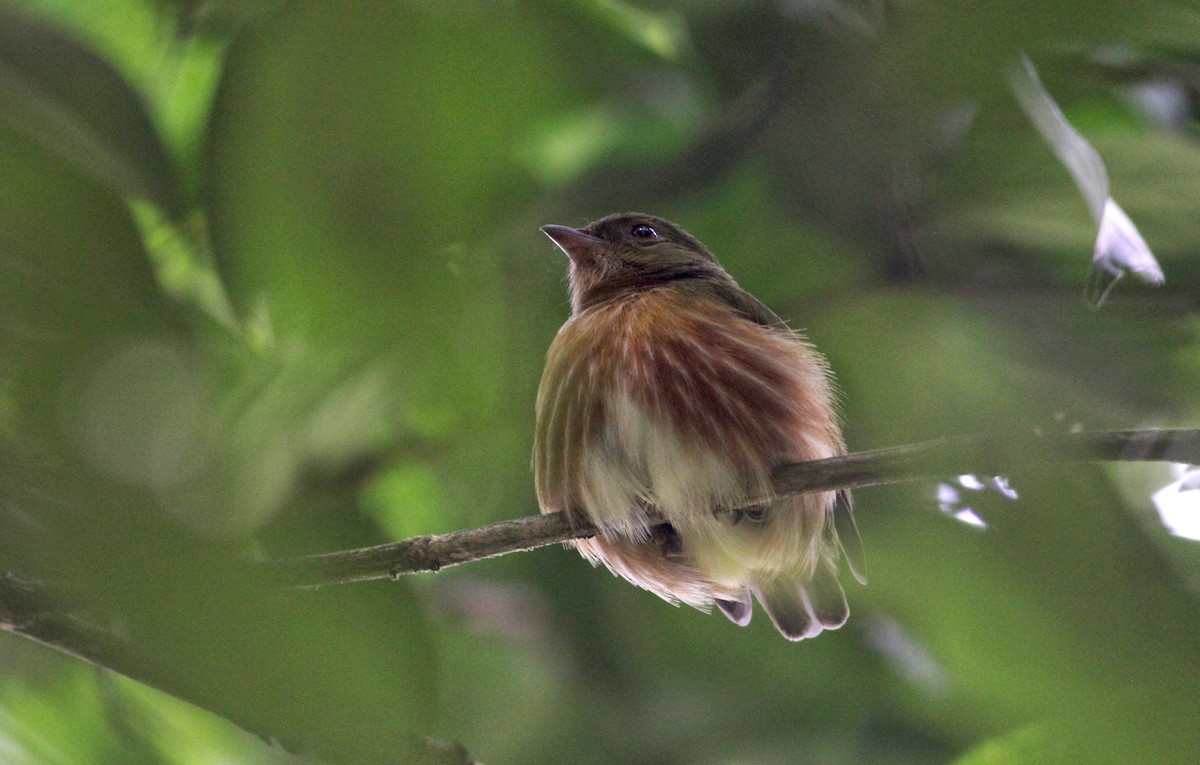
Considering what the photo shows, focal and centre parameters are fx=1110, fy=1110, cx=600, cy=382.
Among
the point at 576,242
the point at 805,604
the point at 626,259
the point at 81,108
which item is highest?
the point at 81,108

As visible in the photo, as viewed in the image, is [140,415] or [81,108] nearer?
[140,415]

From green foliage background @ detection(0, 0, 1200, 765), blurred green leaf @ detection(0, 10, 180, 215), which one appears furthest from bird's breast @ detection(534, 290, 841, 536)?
blurred green leaf @ detection(0, 10, 180, 215)

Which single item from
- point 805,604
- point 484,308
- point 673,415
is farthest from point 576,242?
point 484,308

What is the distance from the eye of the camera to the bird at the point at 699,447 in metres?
3.28

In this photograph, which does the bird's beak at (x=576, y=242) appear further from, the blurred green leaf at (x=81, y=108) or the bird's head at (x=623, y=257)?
the blurred green leaf at (x=81, y=108)

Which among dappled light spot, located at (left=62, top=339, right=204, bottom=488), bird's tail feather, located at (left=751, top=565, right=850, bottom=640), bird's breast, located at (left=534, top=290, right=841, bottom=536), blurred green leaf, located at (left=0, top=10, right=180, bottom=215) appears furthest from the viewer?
bird's tail feather, located at (left=751, top=565, right=850, bottom=640)

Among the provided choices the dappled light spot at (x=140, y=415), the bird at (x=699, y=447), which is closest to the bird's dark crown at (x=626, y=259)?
the bird at (x=699, y=447)

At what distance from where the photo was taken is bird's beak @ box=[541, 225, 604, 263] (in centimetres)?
401

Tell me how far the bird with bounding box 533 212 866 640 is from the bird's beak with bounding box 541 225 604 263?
28 cm

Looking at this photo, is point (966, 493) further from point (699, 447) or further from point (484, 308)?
point (699, 447)

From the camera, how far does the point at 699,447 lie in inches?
129

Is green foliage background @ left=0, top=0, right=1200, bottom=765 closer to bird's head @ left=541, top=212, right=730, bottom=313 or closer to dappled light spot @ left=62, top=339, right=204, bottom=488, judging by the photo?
dappled light spot @ left=62, top=339, right=204, bottom=488

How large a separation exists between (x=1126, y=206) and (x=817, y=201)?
78 centimetres

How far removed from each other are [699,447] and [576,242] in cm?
133
